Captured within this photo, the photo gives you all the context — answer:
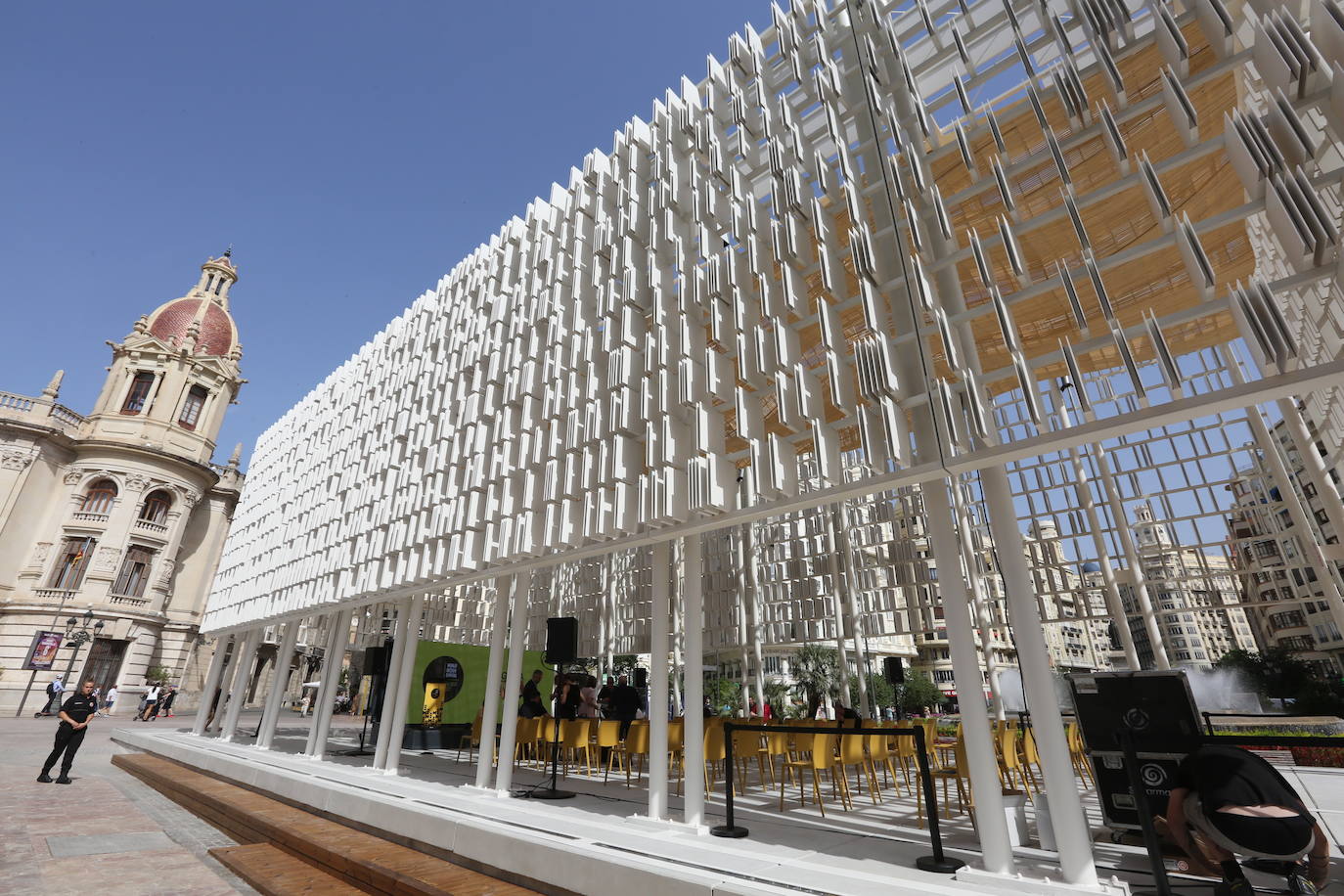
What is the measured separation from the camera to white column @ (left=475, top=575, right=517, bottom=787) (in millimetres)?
8023

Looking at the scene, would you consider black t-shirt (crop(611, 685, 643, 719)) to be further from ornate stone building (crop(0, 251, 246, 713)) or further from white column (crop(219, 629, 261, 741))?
ornate stone building (crop(0, 251, 246, 713))

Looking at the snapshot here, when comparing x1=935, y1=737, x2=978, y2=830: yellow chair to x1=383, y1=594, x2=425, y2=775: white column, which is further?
x1=383, y1=594, x2=425, y2=775: white column

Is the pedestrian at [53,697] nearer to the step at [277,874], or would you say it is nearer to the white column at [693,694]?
the step at [277,874]

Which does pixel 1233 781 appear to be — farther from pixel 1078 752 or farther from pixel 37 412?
pixel 37 412

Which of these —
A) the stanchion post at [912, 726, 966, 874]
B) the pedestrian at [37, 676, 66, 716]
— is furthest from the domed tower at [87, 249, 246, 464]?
the stanchion post at [912, 726, 966, 874]

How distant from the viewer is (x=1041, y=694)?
4.20 meters

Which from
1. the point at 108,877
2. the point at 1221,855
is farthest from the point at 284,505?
the point at 1221,855

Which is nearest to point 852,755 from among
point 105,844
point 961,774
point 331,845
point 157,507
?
point 961,774

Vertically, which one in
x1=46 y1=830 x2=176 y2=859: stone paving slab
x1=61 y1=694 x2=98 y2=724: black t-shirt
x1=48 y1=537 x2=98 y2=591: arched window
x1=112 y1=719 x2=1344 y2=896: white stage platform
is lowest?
x1=46 y1=830 x2=176 y2=859: stone paving slab

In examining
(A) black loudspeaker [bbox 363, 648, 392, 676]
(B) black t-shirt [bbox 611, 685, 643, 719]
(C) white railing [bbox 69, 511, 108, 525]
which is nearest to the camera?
(B) black t-shirt [bbox 611, 685, 643, 719]

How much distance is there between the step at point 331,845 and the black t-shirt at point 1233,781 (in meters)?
4.95

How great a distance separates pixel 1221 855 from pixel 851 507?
43.1ft

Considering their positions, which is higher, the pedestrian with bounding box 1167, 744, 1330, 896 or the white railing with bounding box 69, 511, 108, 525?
the white railing with bounding box 69, 511, 108, 525

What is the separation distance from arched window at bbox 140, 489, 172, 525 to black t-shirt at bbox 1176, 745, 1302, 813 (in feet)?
137
